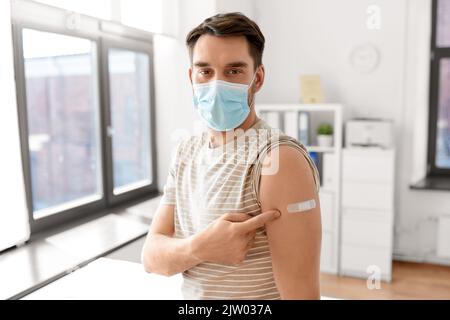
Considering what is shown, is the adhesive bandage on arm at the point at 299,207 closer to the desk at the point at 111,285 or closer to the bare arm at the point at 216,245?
the bare arm at the point at 216,245

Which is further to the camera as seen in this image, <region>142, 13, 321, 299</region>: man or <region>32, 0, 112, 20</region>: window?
<region>32, 0, 112, 20</region>: window

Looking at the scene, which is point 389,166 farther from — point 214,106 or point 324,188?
point 214,106

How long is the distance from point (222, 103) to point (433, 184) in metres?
3.17

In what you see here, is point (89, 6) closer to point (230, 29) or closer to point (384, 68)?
point (230, 29)

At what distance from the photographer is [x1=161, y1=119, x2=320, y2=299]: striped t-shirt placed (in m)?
0.94

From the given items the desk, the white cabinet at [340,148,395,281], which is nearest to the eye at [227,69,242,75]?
the desk

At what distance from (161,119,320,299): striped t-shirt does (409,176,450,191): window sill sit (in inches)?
117

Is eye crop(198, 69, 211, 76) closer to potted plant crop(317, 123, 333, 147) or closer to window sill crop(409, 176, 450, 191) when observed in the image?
potted plant crop(317, 123, 333, 147)

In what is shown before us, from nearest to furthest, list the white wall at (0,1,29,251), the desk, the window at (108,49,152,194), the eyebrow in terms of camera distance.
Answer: the eyebrow < the desk < the white wall at (0,1,29,251) < the window at (108,49,152,194)

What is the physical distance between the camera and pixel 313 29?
3.90 m

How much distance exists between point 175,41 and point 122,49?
44 cm

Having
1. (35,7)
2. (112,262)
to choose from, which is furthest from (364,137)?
(35,7)

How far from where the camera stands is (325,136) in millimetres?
3619

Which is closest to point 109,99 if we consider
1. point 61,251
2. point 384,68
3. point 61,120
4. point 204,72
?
point 61,120
